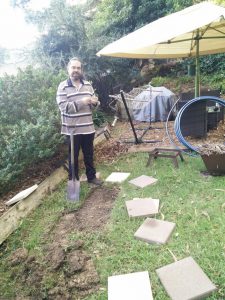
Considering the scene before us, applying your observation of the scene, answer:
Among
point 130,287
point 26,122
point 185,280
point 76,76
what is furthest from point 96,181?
point 185,280

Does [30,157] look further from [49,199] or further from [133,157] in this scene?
[133,157]

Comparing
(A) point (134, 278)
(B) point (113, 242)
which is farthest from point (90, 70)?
(A) point (134, 278)

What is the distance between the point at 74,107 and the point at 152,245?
80.8 inches

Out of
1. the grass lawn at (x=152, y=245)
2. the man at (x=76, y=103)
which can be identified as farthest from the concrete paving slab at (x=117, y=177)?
the man at (x=76, y=103)

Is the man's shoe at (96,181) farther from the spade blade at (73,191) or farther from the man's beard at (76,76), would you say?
the man's beard at (76,76)

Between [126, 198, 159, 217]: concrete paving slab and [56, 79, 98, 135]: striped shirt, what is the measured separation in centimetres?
119

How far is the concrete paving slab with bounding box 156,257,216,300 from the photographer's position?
220 centimetres

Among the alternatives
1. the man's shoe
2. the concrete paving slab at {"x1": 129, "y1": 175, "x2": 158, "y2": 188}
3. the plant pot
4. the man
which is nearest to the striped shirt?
the man

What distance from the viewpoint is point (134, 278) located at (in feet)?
8.02

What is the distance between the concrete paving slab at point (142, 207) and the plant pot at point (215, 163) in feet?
3.34

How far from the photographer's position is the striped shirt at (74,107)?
12.9 ft

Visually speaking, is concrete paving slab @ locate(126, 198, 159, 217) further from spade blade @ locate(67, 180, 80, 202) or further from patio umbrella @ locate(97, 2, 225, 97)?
patio umbrella @ locate(97, 2, 225, 97)

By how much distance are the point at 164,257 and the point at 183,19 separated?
3193 millimetres

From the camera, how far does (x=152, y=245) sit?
2.86 metres
